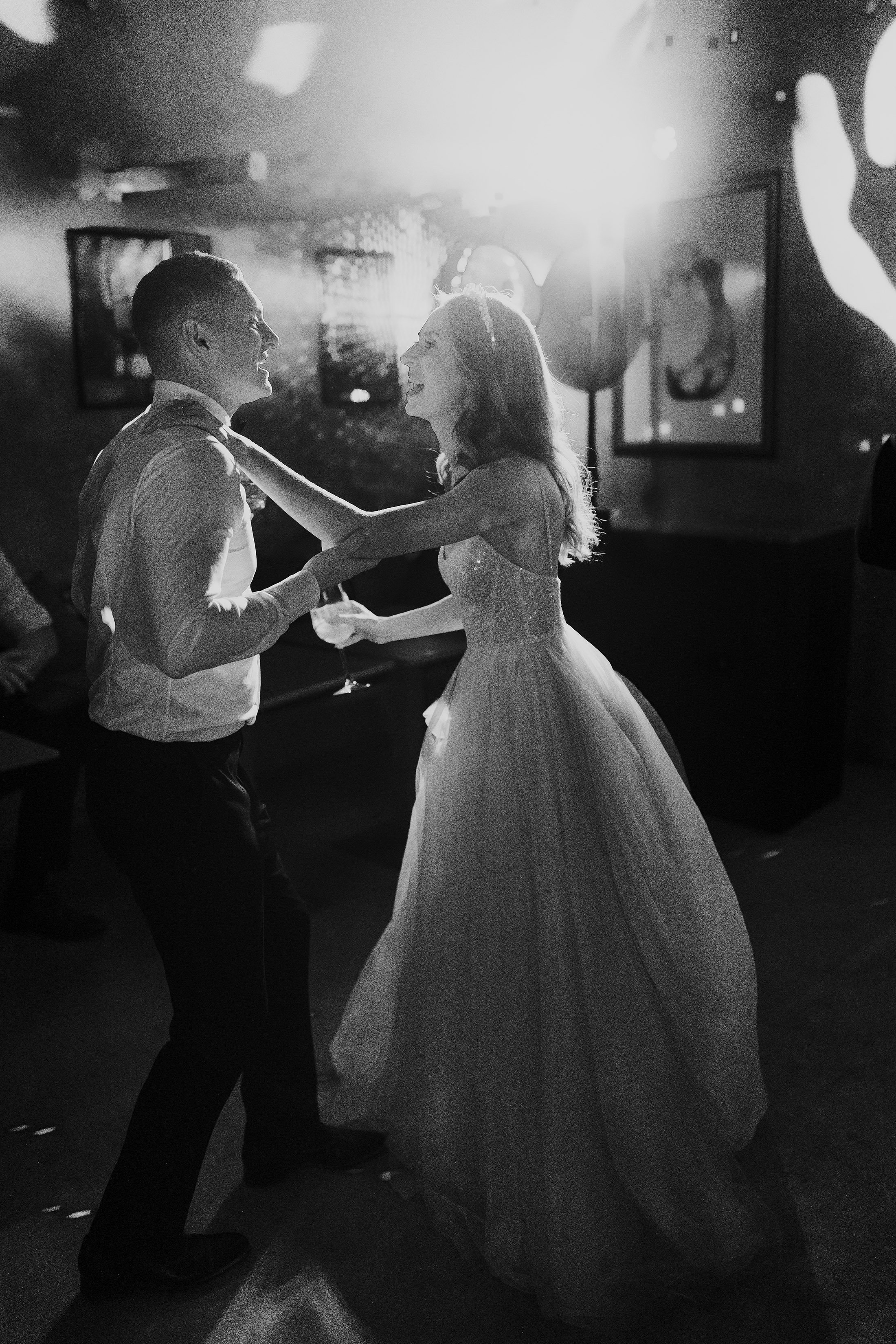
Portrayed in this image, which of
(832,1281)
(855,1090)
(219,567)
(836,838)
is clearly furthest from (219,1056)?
(836,838)

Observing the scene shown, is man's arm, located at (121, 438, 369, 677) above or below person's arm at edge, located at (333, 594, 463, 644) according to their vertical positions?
above

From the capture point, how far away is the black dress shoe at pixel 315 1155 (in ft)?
7.56

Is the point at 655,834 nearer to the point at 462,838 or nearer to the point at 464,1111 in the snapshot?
the point at 462,838

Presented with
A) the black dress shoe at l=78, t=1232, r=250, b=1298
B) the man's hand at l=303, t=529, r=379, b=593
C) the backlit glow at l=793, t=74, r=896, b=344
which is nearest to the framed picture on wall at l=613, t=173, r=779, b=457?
the backlit glow at l=793, t=74, r=896, b=344

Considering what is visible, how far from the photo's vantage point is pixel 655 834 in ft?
7.14

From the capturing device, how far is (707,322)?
15.9 feet

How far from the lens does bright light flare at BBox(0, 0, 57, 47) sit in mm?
3561

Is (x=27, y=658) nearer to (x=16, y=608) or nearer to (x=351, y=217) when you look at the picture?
(x=16, y=608)

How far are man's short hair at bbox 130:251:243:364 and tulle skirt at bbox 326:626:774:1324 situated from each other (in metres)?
0.81

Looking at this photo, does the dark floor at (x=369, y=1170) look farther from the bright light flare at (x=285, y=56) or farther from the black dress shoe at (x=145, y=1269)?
the bright light flare at (x=285, y=56)

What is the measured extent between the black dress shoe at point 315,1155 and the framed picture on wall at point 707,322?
11.1ft

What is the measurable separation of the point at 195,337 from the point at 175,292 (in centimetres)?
7

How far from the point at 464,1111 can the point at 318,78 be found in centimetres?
383

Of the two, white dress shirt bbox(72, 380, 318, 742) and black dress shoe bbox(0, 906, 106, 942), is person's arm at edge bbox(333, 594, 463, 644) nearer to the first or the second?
white dress shirt bbox(72, 380, 318, 742)
